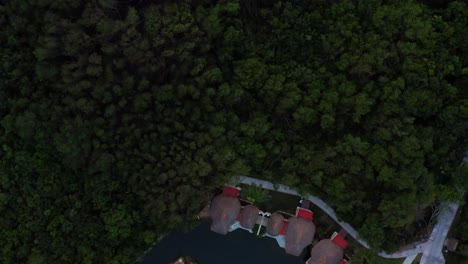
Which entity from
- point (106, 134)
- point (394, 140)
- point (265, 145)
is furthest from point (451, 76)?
point (106, 134)

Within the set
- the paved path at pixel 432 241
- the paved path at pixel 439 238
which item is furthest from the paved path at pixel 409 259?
the paved path at pixel 439 238

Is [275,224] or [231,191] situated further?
[231,191]

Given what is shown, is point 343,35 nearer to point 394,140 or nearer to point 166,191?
point 394,140

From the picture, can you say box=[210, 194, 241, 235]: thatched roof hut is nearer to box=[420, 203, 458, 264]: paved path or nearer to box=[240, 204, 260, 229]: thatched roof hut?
box=[240, 204, 260, 229]: thatched roof hut

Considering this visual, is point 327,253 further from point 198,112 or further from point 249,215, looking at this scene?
point 198,112

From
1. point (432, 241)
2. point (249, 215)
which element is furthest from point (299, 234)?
point (432, 241)

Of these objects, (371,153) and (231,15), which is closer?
(371,153)
